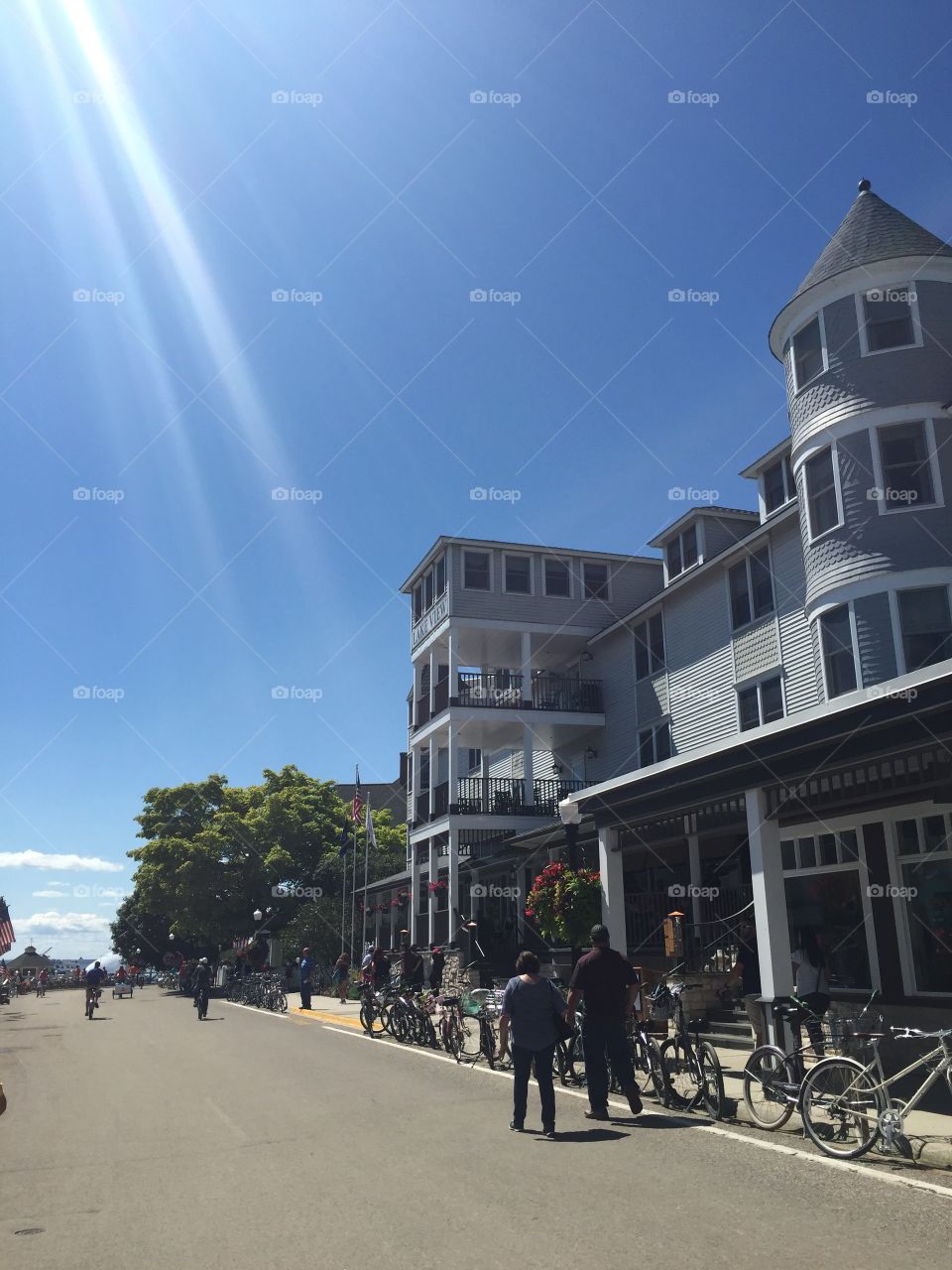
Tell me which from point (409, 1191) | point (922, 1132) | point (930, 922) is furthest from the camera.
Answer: point (930, 922)

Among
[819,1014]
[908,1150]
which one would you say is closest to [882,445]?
[819,1014]

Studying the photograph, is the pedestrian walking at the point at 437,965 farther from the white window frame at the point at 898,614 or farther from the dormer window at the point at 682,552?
the white window frame at the point at 898,614

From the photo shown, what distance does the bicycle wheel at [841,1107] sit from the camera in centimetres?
812

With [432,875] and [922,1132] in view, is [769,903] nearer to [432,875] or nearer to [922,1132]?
[922,1132]

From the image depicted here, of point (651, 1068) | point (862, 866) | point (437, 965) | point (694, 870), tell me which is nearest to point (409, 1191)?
point (651, 1068)

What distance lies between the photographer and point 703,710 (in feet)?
82.6

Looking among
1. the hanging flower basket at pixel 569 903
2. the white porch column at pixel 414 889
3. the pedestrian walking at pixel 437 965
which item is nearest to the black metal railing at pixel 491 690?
the white porch column at pixel 414 889

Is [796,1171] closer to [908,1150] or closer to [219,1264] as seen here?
[908,1150]

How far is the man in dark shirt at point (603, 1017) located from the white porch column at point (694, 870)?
10.4 meters

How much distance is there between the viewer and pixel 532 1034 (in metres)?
9.57

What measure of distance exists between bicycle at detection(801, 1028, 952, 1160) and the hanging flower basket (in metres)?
9.83

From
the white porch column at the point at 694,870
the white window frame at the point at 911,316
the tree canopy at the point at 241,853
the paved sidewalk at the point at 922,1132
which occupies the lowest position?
the paved sidewalk at the point at 922,1132

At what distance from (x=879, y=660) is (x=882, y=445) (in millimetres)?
4073

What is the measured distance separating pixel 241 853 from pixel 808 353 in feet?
133
